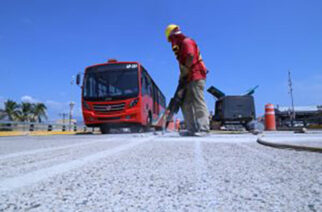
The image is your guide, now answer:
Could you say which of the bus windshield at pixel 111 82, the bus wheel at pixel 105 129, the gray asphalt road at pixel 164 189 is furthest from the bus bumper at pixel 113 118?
the gray asphalt road at pixel 164 189

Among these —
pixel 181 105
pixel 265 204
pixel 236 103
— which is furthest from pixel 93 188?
pixel 236 103

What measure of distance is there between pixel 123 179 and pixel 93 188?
18 centimetres

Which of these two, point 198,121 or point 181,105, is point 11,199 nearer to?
point 198,121

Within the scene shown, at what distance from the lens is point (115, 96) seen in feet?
31.4

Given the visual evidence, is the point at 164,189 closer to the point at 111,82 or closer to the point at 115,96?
the point at 115,96

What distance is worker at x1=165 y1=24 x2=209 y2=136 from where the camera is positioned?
4551mm

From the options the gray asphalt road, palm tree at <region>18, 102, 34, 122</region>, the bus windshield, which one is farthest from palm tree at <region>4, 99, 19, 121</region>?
the gray asphalt road

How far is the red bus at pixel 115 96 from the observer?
9.32 metres

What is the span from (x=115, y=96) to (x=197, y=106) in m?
5.68

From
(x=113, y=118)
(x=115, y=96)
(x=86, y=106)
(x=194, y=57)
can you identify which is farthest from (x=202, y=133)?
(x=86, y=106)

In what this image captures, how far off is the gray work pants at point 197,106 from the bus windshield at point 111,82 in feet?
16.6

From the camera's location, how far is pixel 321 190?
31.6 inches

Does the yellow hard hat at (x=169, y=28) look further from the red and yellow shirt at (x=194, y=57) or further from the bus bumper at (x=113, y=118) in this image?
the bus bumper at (x=113, y=118)

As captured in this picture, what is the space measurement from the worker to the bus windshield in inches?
196
